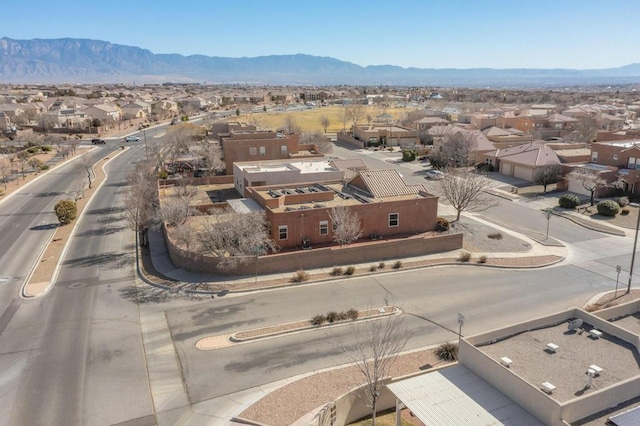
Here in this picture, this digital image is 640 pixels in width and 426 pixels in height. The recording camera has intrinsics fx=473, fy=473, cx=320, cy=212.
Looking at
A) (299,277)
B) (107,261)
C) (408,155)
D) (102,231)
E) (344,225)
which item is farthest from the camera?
(408,155)

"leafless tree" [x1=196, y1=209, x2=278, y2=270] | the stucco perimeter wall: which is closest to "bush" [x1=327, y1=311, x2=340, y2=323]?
the stucco perimeter wall

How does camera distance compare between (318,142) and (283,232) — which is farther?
(318,142)

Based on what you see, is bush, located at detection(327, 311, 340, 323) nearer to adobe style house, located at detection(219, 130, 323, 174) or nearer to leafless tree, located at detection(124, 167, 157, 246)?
leafless tree, located at detection(124, 167, 157, 246)

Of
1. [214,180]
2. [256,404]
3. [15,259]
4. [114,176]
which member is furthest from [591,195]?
[114,176]

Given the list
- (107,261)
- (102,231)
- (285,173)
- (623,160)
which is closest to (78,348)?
(107,261)

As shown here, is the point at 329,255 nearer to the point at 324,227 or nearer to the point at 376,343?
the point at 324,227

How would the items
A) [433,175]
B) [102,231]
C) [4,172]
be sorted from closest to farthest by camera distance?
[102,231], [4,172], [433,175]

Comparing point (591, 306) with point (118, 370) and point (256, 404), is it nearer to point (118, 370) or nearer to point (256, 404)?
point (256, 404)
